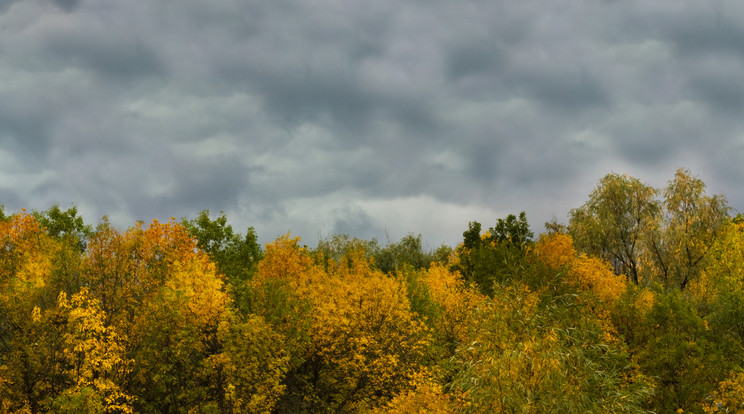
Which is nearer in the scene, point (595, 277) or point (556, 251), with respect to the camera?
point (595, 277)

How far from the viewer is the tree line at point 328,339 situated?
2475cm

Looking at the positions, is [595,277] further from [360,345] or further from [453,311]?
[360,345]

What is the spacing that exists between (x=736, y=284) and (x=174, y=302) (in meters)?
53.4

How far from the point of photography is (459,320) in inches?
2062

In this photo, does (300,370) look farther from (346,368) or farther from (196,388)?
(196,388)

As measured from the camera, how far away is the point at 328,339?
41.7m

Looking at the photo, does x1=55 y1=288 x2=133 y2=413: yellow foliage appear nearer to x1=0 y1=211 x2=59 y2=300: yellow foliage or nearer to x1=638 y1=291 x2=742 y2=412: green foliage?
x1=0 y1=211 x2=59 y2=300: yellow foliage

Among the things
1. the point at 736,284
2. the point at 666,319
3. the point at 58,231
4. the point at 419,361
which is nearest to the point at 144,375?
the point at 419,361

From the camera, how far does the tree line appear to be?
2475 cm

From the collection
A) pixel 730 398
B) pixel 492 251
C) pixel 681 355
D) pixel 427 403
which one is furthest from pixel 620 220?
pixel 427 403

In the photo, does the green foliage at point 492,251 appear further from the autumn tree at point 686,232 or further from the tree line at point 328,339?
the autumn tree at point 686,232

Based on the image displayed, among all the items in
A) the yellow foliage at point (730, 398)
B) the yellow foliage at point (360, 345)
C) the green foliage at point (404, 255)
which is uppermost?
the green foliage at point (404, 255)

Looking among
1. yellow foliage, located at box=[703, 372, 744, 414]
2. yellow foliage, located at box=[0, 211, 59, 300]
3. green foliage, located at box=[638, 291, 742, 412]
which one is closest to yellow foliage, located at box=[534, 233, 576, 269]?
green foliage, located at box=[638, 291, 742, 412]

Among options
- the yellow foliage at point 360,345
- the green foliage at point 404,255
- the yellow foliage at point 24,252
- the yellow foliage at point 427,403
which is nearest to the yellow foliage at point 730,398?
the yellow foliage at point 427,403
